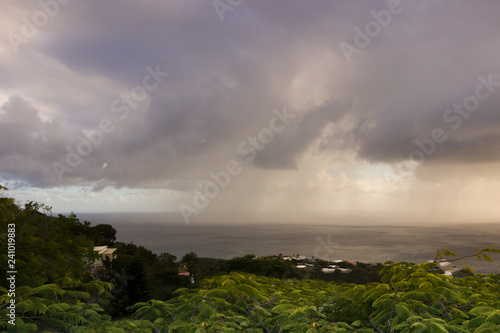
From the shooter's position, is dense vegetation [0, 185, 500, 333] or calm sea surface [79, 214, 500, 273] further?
calm sea surface [79, 214, 500, 273]

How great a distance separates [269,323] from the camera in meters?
4.65

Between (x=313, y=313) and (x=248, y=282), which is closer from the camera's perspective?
(x=313, y=313)

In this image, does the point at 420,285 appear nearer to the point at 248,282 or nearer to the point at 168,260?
the point at 248,282

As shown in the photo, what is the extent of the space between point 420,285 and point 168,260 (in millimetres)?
35813

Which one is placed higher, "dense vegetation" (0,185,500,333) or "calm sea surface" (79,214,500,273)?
"dense vegetation" (0,185,500,333)

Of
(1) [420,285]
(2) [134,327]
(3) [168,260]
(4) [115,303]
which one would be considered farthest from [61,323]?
(3) [168,260]

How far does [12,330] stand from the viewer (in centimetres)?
448

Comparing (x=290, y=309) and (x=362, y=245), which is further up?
(x=290, y=309)

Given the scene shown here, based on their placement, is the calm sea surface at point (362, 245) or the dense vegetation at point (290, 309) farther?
the calm sea surface at point (362, 245)

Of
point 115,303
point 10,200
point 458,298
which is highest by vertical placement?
point 10,200

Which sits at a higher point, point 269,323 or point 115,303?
point 269,323

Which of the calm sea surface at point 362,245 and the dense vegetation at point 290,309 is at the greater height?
the dense vegetation at point 290,309

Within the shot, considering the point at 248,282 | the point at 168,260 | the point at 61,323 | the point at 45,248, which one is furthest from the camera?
the point at 168,260

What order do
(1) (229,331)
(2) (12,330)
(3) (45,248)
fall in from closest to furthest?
(1) (229,331), (2) (12,330), (3) (45,248)
